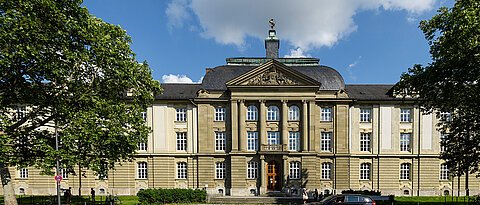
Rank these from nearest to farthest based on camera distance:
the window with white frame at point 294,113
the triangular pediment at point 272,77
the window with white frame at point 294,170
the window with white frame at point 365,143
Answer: the triangular pediment at point 272,77 → the window with white frame at point 294,170 → the window with white frame at point 294,113 → the window with white frame at point 365,143

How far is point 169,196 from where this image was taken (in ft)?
79.1

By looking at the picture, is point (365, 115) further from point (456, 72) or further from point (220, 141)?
point (220, 141)

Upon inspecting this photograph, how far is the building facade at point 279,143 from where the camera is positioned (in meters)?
29.2

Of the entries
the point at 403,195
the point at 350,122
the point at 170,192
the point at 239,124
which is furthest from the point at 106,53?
the point at 403,195

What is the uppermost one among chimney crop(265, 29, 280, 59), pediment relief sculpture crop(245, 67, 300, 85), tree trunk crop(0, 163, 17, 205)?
chimney crop(265, 29, 280, 59)

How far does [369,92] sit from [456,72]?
55.0 ft

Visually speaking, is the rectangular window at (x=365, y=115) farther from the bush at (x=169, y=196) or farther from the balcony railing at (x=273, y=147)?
the bush at (x=169, y=196)

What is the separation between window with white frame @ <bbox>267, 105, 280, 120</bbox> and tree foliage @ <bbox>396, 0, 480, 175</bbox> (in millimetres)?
14125

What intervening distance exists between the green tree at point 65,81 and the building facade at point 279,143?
40.3 ft

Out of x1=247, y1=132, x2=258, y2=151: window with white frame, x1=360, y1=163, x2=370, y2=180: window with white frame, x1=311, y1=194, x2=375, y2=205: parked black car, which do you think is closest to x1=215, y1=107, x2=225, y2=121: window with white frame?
x1=247, y1=132, x2=258, y2=151: window with white frame

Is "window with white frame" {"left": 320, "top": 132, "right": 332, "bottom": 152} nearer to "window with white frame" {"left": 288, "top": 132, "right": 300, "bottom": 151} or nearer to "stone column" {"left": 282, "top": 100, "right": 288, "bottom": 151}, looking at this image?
"window with white frame" {"left": 288, "top": 132, "right": 300, "bottom": 151}

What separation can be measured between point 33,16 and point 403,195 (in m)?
39.5

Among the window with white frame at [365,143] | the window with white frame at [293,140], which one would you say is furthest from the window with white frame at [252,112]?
the window with white frame at [365,143]

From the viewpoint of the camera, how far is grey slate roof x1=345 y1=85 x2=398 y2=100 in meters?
30.4
